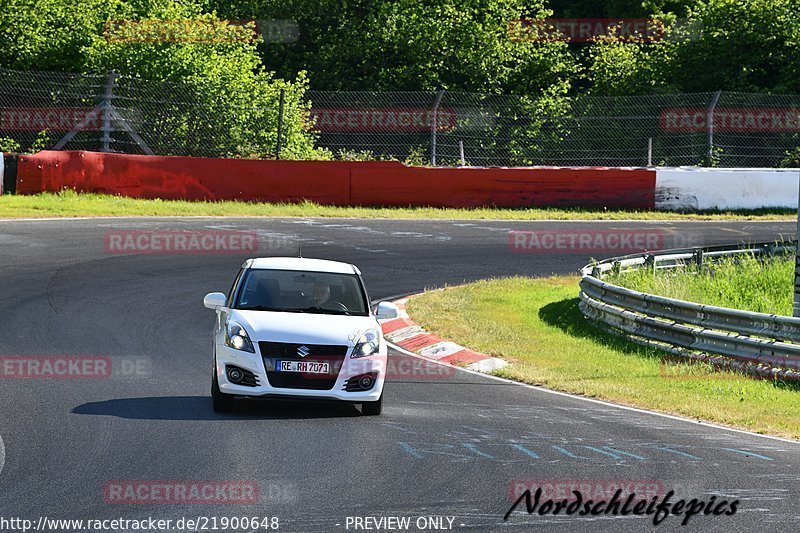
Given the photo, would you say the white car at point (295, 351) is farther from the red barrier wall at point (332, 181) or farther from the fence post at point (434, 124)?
the fence post at point (434, 124)

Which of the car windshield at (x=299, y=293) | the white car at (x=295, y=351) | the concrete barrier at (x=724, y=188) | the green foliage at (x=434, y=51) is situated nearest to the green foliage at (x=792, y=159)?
the concrete barrier at (x=724, y=188)

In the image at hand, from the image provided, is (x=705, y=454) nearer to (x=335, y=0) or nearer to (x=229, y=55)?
(x=229, y=55)

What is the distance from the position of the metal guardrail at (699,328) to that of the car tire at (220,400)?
21.4ft

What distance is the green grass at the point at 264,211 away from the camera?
26297 millimetres

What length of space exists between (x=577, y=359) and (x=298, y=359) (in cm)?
557

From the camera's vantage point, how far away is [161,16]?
3619 centimetres

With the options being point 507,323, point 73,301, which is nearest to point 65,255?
point 73,301

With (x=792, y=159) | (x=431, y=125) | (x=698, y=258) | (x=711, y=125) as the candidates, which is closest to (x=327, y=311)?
(x=698, y=258)

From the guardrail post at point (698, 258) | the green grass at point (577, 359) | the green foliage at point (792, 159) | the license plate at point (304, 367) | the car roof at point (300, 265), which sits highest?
the green foliage at point (792, 159)

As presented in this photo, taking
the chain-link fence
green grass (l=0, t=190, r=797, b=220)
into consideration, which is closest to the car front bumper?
green grass (l=0, t=190, r=797, b=220)

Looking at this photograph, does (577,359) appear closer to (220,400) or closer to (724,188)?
(220,400)

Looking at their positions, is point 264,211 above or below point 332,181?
below

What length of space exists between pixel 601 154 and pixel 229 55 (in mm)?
10907

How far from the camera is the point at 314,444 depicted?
32.7ft
